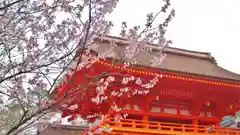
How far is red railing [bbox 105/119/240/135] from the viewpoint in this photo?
10.5 meters

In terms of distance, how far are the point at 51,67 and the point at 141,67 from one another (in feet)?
19.6

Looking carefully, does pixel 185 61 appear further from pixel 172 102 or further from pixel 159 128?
pixel 159 128

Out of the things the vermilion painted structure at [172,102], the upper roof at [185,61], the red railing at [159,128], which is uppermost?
the upper roof at [185,61]

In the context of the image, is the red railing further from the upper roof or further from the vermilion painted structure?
the upper roof

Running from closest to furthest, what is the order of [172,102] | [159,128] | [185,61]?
[159,128] < [172,102] < [185,61]

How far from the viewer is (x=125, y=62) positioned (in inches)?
199

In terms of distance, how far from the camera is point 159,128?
10867 millimetres

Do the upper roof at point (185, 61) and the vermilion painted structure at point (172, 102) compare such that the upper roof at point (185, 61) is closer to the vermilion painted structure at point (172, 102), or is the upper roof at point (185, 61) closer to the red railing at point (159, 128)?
the vermilion painted structure at point (172, 102)

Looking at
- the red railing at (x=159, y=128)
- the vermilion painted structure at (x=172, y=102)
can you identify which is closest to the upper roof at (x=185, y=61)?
the vermilion painted structure at (x=172, y=102)

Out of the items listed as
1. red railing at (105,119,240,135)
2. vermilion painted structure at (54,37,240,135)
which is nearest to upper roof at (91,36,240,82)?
vermilion painted structure at (54,37,240,135)

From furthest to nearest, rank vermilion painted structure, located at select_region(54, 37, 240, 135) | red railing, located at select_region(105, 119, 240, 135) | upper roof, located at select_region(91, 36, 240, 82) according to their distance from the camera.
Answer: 1. upper roof, located at select_region(91, 36, 240, 82)
2. vermilion painted structure, located at select_region(54, 37, 240, 135)
3. red railing, located at select_region(105, 119, 240, 135)

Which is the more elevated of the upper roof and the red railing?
the upper roof

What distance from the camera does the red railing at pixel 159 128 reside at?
34.3 feet

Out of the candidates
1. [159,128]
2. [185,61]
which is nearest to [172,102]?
[159,128]
